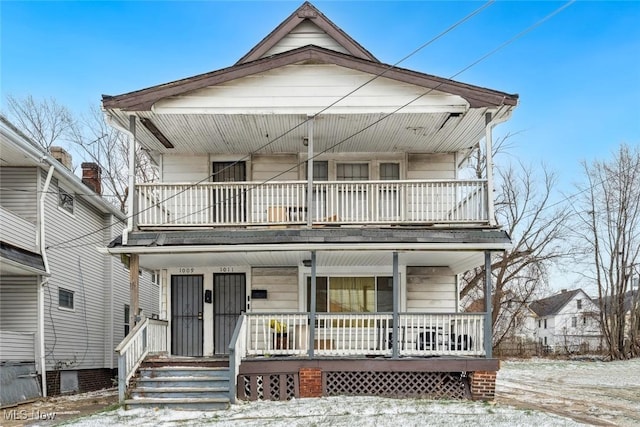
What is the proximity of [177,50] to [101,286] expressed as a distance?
8.37 m

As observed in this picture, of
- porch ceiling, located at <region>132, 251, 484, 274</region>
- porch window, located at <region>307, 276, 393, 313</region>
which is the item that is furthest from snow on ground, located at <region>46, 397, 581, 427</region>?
porch window, located at <region>307, 276, 393, 313</region>

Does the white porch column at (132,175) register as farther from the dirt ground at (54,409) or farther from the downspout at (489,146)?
the downspout at (489,146)

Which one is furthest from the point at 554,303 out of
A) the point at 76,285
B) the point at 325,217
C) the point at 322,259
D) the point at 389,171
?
the point at 325,217

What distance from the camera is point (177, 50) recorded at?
2303 cm

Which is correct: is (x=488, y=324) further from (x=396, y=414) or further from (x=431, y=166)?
(x=431, y=166)

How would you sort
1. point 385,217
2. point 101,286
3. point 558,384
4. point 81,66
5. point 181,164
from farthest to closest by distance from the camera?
point 81,66
point 101,286
point 558,384
point 181,164
point 385,217

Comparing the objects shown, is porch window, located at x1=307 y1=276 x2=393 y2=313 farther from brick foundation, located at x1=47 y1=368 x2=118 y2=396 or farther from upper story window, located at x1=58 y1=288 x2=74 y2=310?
upper story window, located at x1=58 y1=288 x2=74 y2=310

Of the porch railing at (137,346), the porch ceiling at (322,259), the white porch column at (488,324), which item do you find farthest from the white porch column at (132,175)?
the white porch column at (488,324)

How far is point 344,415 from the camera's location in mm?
11188

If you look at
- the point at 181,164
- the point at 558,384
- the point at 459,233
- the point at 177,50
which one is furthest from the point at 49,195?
the point at 558,384

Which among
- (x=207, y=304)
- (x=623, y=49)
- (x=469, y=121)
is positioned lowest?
(x=207, y=304)

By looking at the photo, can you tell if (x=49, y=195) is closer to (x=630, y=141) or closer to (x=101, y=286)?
(x=101, y=286)

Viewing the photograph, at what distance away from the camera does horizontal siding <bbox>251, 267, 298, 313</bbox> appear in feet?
52.2

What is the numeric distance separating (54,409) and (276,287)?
213 inches
